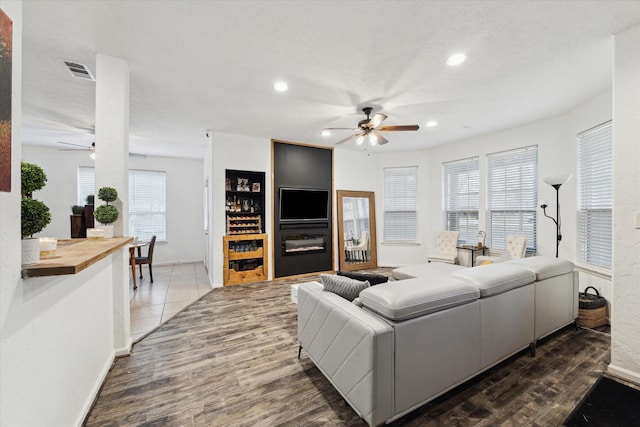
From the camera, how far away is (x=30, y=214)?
113cm

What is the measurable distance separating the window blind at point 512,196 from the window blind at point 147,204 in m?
7.75

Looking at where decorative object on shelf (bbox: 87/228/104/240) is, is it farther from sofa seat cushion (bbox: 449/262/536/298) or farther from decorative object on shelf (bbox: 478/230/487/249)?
decorative object on shelf (bbox: 478/230/487/249)

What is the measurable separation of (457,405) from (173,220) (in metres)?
7.25

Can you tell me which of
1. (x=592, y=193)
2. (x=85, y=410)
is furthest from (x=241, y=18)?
(x=592, y=193)

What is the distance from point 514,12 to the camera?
1.87m

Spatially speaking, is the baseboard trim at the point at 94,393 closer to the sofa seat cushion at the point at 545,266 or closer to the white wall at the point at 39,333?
the white wall at the point at 39,333

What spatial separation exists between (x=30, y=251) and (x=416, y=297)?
2.00 meters

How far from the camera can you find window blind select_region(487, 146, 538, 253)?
174 inches

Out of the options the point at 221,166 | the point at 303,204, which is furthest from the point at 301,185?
the point at 221,166

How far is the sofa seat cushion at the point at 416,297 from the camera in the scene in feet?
5.14

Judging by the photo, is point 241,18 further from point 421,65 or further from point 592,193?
point 592,193

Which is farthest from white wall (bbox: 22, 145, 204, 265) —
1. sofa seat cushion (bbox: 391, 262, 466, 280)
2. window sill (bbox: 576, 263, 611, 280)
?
window sill (bbox: 576, 263, 611, 280)

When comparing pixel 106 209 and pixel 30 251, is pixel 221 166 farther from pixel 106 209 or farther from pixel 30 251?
pixel 30 251

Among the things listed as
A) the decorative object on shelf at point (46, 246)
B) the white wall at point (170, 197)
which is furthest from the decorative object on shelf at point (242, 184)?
the decorative object on shelf at point (46, 246)
